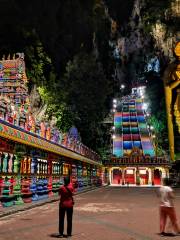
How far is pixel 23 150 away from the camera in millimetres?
16422

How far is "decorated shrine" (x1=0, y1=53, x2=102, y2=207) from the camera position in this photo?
47.3 feet

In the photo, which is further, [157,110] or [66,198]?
[157,110]

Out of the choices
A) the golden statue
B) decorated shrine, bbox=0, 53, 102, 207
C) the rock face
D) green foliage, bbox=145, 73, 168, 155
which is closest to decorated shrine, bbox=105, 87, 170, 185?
green foliage, bbox=145, 73, 168, 155

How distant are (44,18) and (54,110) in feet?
53.0

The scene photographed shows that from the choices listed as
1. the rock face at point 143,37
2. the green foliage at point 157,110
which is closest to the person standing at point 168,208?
the green foliage at point 157,110

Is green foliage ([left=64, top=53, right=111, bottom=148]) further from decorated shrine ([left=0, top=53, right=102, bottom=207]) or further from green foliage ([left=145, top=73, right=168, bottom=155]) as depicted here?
decorated shrine ([left=0, top=53, right=102, bottom=207])

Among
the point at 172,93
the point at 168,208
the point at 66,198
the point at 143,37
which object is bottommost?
the point at 168,208

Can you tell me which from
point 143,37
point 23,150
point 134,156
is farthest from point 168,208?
point 143,37

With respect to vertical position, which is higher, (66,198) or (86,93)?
(86,93)

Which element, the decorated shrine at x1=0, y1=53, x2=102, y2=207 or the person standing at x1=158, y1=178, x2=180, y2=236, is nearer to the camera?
the person standing at x1=158, y1=178, x2=180, y2=236

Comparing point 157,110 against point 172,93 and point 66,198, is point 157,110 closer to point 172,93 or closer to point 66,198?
point 172,93

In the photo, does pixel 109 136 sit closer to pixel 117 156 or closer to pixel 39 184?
pixel 117 156

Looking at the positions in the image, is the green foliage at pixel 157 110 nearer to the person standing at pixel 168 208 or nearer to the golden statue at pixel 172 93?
the golden statue at pixel 172 93

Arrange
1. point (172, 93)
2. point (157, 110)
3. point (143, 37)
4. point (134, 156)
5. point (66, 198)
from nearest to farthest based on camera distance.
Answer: point (66, 198)
point (172, 93)
point (134, 156)
point (157, 110)
point (143, 37)
